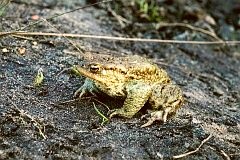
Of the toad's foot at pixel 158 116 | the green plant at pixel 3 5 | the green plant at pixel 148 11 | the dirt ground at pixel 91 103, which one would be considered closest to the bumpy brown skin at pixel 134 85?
the toad's foot at pixel 158 116

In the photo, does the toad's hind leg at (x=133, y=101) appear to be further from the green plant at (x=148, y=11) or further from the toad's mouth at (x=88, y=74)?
the green plant at (x=148, y=11)

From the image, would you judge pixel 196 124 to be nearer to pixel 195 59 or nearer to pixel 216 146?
pixel 216 146

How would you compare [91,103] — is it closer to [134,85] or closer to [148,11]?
[134,85]

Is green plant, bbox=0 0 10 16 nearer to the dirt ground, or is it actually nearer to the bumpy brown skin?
the dirt ground

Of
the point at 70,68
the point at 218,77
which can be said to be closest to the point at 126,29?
the point at 218,77

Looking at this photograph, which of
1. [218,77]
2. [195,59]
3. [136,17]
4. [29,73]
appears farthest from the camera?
[136,17]

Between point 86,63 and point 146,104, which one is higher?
point 86,63

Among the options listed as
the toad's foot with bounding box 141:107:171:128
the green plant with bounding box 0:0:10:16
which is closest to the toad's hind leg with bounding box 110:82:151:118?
the toad's foot with bounding box 141:107:171:128
